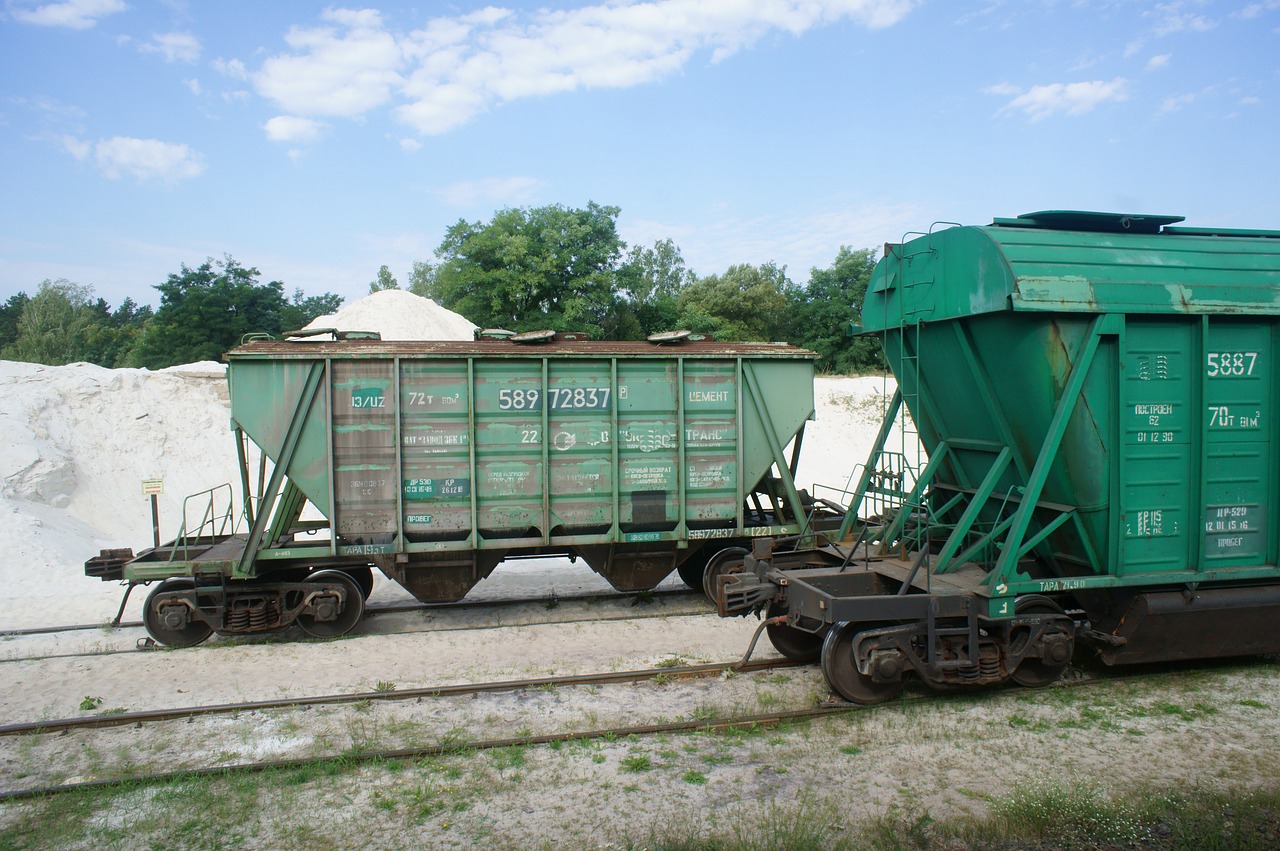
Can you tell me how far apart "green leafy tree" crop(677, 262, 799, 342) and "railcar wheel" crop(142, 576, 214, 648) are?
38784mm

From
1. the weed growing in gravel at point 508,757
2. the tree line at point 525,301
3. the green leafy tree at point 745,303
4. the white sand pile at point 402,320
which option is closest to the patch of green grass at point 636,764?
the weed growing in gravel at point 508,757

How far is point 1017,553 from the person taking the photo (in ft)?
22.1

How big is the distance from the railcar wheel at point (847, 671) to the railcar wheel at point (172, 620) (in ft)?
24.0

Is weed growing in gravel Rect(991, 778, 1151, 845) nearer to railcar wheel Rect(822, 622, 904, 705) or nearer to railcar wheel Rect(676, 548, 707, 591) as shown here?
railcar wheel Rect(822, 622, 904, 705)

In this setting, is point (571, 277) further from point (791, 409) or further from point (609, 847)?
point (609, 847)

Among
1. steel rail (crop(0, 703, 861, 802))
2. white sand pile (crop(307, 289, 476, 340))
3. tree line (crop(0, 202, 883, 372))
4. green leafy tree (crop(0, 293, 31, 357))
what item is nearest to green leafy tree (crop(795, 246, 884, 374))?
tree line (crop(0, 202, 883, 372))

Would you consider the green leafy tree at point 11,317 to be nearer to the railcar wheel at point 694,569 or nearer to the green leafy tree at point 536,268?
the green leafy tree at point 536,268

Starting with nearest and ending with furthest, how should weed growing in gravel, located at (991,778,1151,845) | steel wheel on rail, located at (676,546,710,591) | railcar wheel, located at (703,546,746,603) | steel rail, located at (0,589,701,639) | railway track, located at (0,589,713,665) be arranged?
weed growing in gravel, located at (991,778,1151,845), railway track, located at (0,589,713,665), railcar wheel, located at (703,546,746,603), steel rail, located at (0,589,701,639), steel wheel on rail, located at (676,546,710,591)

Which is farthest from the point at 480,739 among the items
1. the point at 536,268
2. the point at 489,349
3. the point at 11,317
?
the point at 11,317

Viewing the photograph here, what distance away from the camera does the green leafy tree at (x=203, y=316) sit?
35.4 meters

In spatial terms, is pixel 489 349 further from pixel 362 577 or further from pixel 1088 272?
pixel 1088 272

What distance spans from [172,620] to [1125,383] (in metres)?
10.3

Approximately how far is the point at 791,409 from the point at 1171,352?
4498 mm

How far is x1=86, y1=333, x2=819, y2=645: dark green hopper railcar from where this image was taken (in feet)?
30.6
